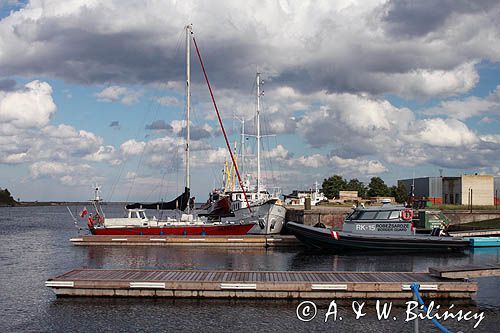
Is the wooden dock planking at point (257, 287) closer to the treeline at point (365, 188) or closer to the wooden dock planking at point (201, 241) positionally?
the wooden dock planking at point (201, 241)

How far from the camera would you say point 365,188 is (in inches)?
4405

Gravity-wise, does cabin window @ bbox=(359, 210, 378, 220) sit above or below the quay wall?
above

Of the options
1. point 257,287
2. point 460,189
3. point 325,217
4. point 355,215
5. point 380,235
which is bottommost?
point 257,287

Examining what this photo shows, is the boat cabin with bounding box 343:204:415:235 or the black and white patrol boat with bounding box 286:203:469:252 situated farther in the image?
the boat cabin with bounding box 343:204:415:235

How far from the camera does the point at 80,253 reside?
37.9 meters

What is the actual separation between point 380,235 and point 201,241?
12738 mm

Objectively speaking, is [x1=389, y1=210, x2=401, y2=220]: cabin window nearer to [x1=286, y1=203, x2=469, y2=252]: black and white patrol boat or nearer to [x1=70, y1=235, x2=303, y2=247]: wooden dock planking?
[x1=286, y1=203, x2=469, y2=252]: black and white patrol boat

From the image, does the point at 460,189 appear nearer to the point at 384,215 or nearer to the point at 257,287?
A: the point at 384,215

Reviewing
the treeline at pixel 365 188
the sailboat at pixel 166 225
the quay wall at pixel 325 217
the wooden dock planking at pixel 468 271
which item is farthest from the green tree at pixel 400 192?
the wooden dock planking at pixel 468 271

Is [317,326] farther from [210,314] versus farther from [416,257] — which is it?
[416,257]

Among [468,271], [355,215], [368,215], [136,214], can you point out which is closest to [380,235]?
[368,215]

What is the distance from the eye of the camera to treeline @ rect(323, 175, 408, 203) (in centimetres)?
9405

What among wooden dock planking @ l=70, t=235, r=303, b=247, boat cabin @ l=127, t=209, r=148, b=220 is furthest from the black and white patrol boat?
boat cabin @ l=127, t=209, r=148, b=220

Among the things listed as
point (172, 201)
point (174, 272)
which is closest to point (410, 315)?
point (174, 272)
